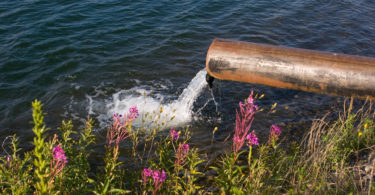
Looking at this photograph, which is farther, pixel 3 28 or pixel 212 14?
pixel 212 14

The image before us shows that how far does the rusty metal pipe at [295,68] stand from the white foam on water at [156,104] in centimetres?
224

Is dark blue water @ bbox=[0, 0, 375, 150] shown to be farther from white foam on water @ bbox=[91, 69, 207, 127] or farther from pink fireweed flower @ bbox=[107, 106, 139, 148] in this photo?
pink fireweed flower @ bbox=[107, 106, 139, 148]

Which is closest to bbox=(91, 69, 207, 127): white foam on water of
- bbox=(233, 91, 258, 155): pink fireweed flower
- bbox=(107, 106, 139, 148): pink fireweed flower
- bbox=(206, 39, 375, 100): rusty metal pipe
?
bbox=(206, 39, 375, 100): rusty metal pipe

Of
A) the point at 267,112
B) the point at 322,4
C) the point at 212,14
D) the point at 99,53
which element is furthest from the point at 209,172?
the point at 322,4

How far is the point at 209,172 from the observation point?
4.76 metres

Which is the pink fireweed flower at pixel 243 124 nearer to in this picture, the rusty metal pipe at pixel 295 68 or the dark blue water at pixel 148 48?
the rusty metal pipe at pixel 295 68

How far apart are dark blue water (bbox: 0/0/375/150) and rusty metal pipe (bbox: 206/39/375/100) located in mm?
1798

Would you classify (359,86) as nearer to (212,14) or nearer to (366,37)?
(366,37)

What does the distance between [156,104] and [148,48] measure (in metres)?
2.70

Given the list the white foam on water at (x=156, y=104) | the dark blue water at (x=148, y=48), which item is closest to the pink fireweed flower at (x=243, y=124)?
the dark blue water at (x=148, y=48)

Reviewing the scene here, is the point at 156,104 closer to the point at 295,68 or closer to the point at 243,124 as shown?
the point at 295,68

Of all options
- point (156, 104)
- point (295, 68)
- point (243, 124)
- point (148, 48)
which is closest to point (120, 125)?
point (243, 124)

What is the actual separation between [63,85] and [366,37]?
30.1 feet

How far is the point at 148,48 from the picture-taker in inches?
360
